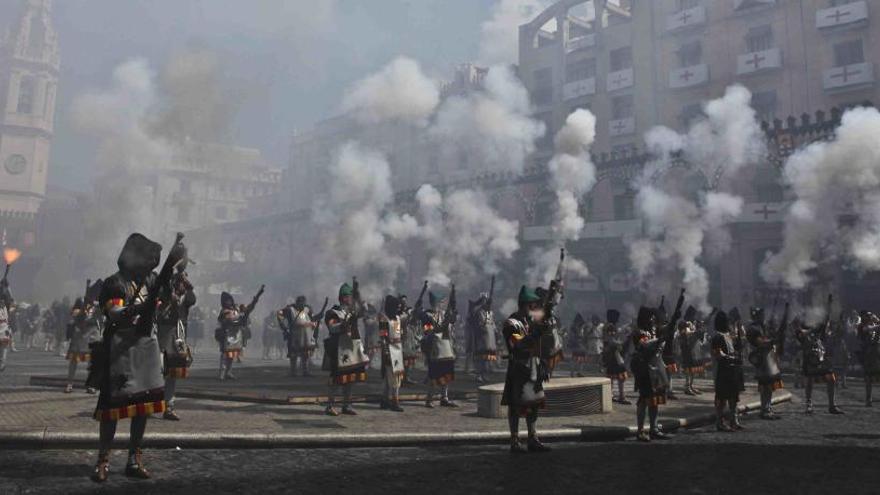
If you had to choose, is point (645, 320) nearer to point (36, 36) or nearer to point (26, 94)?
point (26, 94)

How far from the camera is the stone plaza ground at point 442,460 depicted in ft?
17.5

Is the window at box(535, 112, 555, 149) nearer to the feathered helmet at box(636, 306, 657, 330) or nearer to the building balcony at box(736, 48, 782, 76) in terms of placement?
the building balcony at box(736, 48, 782, 76)

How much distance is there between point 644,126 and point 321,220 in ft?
70.1

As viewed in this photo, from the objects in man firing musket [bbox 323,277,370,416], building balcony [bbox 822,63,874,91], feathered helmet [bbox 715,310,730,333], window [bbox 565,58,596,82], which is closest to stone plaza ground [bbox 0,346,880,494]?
man firing musket [bbox 323,277,370,416]

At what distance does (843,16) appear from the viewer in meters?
28.5

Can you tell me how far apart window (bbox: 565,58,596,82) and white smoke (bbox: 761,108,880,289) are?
1840cm

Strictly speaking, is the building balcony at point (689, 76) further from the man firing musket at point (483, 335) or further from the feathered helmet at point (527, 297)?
the feathered helmet at point (527, 297)

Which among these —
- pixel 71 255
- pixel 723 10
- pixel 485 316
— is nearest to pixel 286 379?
pixel 485 316

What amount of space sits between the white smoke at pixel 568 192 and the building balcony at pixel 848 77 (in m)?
11.2

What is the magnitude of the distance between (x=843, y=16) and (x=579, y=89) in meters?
13.8

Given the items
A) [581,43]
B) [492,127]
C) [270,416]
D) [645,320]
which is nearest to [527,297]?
[645,320]

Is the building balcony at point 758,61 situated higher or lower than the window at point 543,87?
lower

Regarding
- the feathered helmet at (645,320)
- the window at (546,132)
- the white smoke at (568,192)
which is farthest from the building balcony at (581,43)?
the feathered helmet at (645,320)

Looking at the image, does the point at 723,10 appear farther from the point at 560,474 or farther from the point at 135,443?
the point at 135,443
